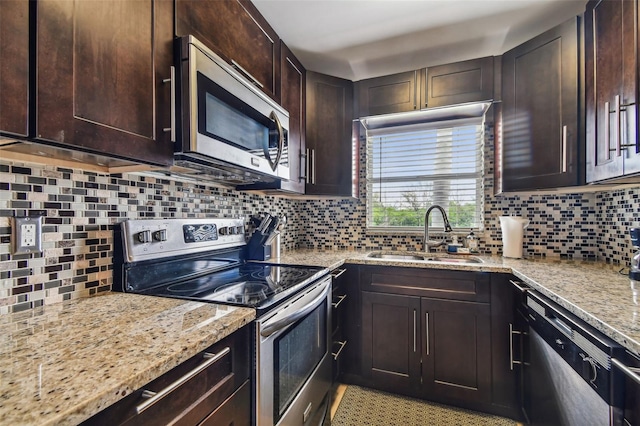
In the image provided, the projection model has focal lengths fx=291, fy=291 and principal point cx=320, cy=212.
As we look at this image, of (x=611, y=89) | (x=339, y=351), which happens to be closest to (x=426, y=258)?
(x=339, y=351)

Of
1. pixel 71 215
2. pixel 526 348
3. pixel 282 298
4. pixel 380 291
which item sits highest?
pixel 71 215

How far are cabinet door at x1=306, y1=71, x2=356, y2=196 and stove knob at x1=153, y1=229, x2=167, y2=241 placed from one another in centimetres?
110

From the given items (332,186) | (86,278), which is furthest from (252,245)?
(86,278)

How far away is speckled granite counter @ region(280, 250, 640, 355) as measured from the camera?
33.1 inches

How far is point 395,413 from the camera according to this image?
5.75 feet

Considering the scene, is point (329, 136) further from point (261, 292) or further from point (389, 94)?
point (261, 292)

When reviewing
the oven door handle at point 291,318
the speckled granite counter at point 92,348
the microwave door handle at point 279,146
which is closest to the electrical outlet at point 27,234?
the speckled granite counter at point 92,348

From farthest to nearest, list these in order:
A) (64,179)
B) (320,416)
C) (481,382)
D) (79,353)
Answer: (481,382)
(320,416)
(64,179)
(79,353)

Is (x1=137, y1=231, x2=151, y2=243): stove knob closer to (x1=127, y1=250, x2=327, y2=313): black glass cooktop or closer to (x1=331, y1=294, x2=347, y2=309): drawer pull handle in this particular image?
(x1=127, y1=250, x2=327, y2=313): black glass cooktop

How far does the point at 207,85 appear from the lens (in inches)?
42.5

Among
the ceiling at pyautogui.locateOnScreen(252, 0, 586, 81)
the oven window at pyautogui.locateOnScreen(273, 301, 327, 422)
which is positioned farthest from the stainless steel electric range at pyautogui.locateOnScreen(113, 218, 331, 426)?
the ceiling at pyautogui.locateOnScreen(252, 0, 586, 81)

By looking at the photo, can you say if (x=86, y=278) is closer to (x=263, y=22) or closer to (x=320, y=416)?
(x=320, y=416)

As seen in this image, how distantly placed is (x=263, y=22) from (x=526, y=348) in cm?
225

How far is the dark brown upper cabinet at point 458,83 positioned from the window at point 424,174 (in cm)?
39
